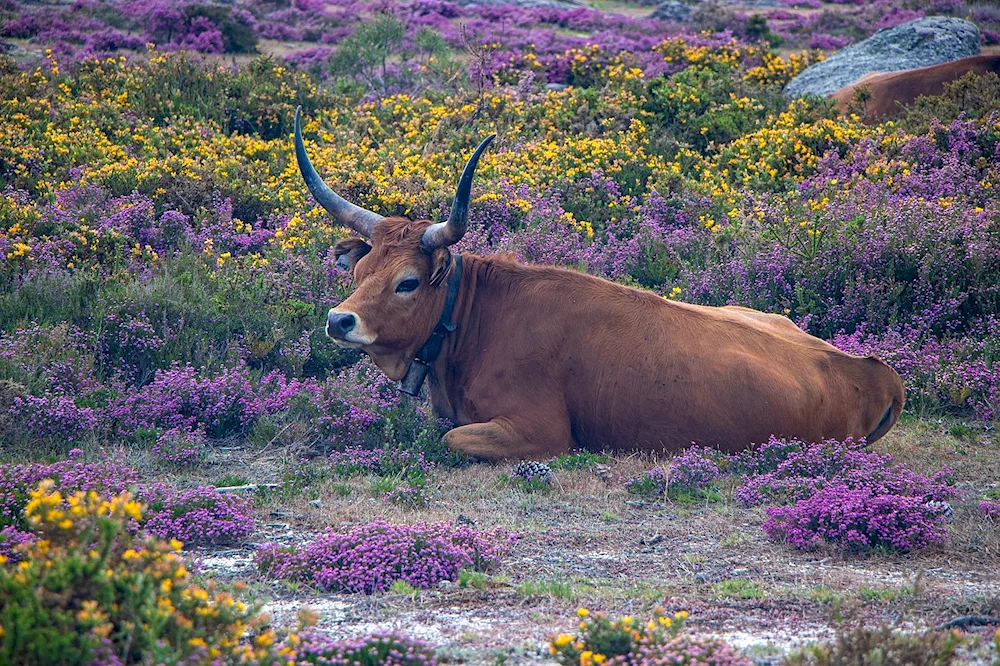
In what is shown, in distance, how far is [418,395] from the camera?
8.34 meters

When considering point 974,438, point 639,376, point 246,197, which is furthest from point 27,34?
point 974,438

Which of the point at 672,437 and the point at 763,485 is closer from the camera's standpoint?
the point at 763,485

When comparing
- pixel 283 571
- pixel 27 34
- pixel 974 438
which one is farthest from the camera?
pixel 27 34

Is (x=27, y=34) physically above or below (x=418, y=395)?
above

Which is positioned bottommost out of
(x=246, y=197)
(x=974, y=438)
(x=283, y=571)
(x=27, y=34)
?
(x=974, y=438)

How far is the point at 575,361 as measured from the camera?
25.7 feet

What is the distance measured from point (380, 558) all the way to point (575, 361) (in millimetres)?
2874

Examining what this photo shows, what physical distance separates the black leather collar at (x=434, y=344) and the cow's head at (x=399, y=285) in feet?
0.16

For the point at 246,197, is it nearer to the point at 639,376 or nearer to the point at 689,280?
the point at 689,280

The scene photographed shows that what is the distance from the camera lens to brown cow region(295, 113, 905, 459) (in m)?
7.61

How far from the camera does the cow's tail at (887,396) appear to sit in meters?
7.95

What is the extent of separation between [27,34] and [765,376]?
19.1 meters

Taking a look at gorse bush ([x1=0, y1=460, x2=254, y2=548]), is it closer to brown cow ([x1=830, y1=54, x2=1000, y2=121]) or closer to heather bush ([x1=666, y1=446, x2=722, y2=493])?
heather bush ([x1=666, y1=446, x2=722, y2=493])

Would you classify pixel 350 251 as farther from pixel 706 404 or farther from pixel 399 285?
pixel 706 404
